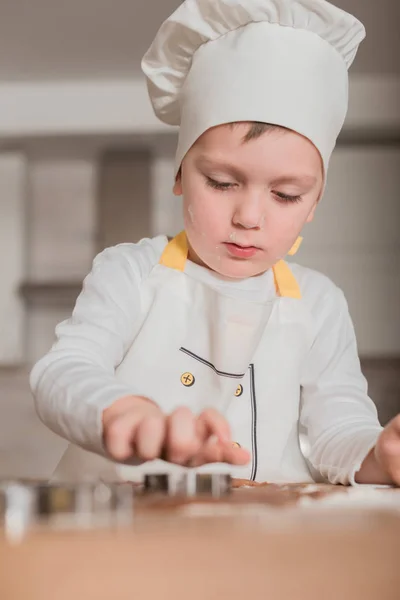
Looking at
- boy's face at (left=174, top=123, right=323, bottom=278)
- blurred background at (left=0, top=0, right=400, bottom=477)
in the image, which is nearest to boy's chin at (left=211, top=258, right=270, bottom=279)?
boy's face at (left=174, top=123, right=323, bottom=278)

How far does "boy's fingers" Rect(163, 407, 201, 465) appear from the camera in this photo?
13.5 inches

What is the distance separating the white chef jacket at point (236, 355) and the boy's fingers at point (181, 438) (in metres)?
0.27

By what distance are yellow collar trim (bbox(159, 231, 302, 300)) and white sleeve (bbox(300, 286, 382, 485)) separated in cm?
3

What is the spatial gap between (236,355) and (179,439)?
13.4 inches

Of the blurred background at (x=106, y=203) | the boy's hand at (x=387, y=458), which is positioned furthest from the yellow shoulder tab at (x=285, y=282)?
the blurred background at (x=106, y=203)

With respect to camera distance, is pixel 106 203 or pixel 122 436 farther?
pixel 106 203

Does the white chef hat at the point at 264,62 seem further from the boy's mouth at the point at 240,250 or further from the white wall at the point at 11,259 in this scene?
the white wall at the point at 11,259

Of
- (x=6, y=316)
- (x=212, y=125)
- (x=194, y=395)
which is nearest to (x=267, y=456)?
(x=194, y=395)

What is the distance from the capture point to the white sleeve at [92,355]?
46cm

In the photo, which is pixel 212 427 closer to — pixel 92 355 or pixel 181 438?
pixel 181 438

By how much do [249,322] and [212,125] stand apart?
179 millimetres

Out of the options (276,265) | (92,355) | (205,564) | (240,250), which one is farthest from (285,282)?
(205,564)

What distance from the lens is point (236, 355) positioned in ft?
2.24

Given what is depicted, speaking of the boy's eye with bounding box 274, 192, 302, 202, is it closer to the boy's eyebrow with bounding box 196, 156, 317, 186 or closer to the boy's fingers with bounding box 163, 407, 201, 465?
the boy's eyebrow with bounding box 196, 156, 317, 186
